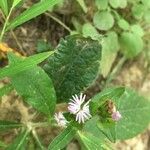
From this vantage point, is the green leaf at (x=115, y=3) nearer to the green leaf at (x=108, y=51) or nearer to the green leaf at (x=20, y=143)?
the green leaf at (x=108, y=51)

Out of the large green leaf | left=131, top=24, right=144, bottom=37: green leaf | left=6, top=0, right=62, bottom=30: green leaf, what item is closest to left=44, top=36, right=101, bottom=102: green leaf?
the large green leaf

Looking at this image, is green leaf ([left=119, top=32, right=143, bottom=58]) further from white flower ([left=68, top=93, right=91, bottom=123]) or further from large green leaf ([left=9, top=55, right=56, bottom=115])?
white flower ([left=68, top=93, right=91, bottom=123])

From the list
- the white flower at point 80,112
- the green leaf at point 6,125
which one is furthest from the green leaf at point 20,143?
the white flower at point 80,112

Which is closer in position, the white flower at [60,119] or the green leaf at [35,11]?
the green leaf at [35,11]

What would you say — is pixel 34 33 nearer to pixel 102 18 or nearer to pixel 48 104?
pixel 102 18

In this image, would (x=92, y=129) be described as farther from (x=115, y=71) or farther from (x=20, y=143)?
(x=115, y=71)

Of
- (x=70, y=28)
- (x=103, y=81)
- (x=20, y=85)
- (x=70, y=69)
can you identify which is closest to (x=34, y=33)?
(x=70, y=28)
